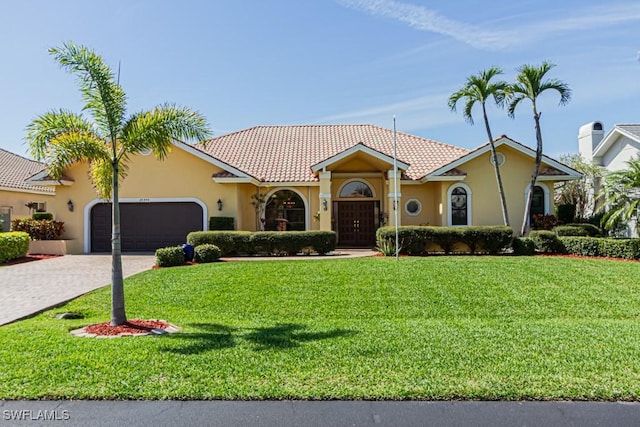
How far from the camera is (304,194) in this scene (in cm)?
2158

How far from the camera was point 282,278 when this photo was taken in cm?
1189

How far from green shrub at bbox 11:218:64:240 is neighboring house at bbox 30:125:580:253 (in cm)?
55

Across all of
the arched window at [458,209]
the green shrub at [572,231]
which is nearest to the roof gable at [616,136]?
the green shrub at [572,231]

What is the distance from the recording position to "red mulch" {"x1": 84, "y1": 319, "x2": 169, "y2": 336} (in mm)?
7223

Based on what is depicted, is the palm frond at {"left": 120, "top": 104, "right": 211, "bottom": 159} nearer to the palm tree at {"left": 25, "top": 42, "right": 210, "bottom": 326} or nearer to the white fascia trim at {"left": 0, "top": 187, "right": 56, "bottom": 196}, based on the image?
the palm tree at {"left": 25, "top": 42, "right": 210, "bottom": 326}

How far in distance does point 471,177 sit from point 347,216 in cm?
629

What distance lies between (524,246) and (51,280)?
16.4 metres

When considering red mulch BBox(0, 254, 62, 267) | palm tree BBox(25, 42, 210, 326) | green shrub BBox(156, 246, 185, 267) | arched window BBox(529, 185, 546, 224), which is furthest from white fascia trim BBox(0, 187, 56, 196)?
arched window BBox(529, 185, 546, 224)

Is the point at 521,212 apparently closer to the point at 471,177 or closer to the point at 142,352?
the point at 471,177

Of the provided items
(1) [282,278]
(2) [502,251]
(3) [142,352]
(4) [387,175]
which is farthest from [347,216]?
(3) [142,352]

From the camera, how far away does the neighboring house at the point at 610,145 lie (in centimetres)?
2252

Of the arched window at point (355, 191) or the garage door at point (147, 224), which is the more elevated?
the arched window at point (355, 191)

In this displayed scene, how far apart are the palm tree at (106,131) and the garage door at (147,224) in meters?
11.5

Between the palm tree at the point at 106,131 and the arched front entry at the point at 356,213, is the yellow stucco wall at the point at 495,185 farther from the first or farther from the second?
the palm tree at the point at 106,131
